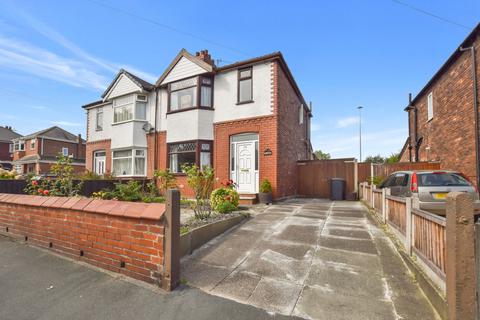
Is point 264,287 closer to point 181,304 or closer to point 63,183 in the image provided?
point 181,304

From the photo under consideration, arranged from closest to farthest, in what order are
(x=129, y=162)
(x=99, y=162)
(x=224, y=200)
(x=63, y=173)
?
1. (x=63, y=173)
2. (x=224, y=200)
3. (x=129, y=162)
4. (x=99, y=162)

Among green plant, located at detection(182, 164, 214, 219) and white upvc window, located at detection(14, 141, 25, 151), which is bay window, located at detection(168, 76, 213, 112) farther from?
white upvc window, located at detection(14, 141, 25, 151)

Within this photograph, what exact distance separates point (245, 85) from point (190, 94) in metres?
2.87

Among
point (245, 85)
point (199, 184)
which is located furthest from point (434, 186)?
point (245, 85)

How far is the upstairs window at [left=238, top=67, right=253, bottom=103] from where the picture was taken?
33.7 feet

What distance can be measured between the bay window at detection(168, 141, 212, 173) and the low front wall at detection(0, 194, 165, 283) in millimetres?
6432

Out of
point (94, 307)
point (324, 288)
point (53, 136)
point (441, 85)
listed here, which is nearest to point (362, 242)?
point (324, 288)

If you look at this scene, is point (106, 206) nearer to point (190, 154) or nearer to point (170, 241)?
point (170, 241)

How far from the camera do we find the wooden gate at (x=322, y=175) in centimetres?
1203

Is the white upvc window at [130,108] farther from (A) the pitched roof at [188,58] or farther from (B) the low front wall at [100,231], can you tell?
(B) the low front wall at [100,231]

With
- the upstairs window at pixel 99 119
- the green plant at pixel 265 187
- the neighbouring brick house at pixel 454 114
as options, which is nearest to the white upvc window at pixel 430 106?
the neighbouring brick house at pixel 454 114

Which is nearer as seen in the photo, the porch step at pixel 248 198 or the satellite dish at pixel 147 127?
the porch step at pixel 248 198

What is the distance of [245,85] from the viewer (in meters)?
10.4

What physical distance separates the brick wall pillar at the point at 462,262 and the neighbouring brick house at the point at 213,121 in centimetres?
731
